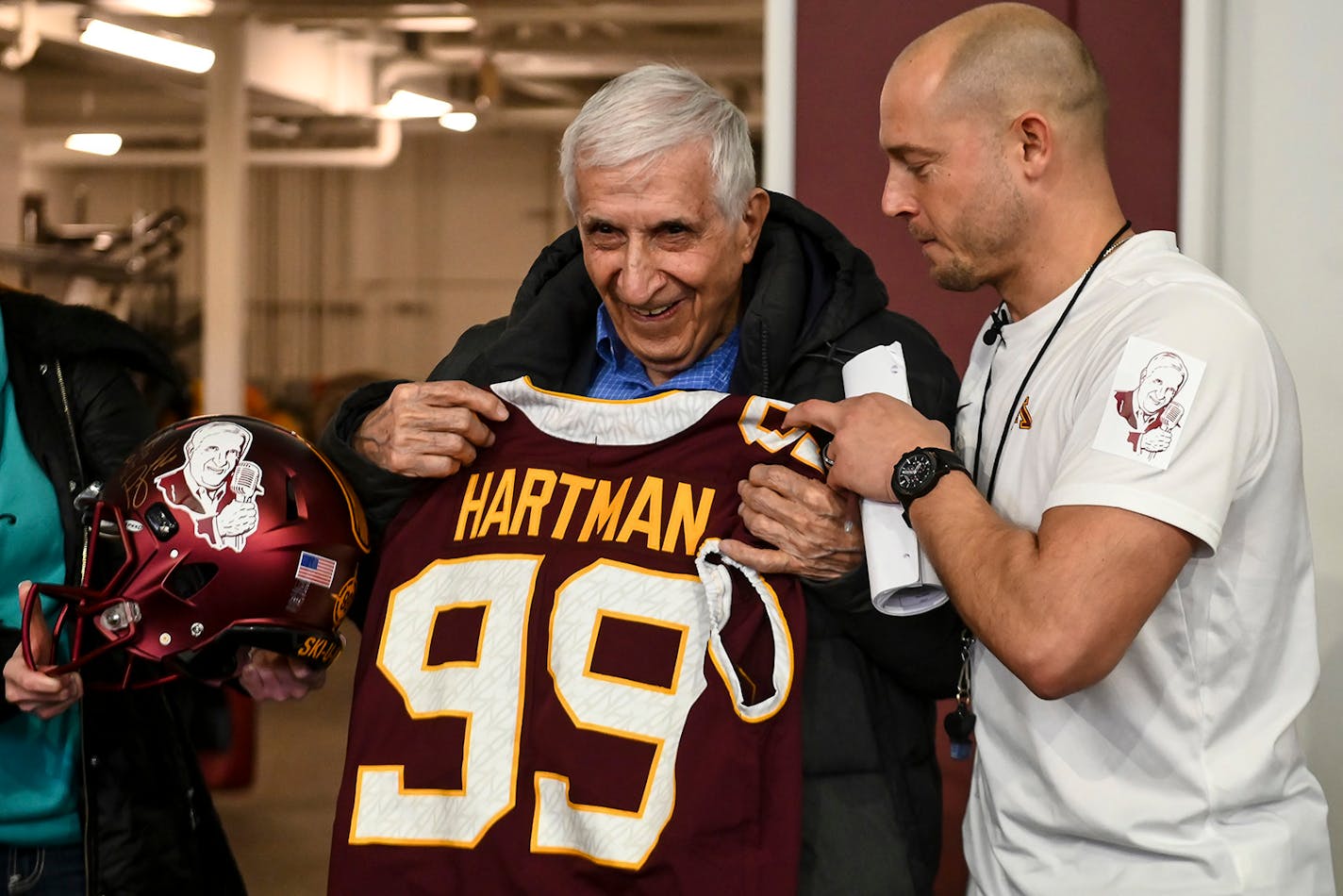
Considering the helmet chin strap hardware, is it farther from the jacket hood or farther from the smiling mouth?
the smiling mouth

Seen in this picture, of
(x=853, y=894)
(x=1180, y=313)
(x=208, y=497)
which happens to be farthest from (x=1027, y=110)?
(x=208, y=497)

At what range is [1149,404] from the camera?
4.25ft

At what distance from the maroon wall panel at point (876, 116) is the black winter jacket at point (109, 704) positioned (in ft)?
4.46

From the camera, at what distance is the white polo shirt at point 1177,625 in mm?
1281

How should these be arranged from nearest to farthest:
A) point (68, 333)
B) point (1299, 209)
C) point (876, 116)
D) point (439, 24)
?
point (68, 333) → point (1299, 209) → point (876, 116) → point (439, 24)

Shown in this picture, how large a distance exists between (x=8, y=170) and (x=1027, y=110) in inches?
248

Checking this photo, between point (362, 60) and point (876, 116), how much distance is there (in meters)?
7.77

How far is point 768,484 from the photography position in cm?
154

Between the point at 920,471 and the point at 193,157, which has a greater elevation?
the point at 193,157

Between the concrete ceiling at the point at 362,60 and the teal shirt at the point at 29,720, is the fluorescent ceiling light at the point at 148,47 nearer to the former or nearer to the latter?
the concrete ceiling at the point at 362,60

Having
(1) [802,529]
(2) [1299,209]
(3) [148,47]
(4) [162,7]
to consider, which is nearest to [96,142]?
(3) [148,47]

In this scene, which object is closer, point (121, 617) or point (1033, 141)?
point (1033, 141)

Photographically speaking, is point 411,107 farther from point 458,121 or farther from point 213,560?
point 213,560

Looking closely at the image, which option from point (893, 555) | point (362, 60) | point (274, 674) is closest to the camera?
point (893, 555)
